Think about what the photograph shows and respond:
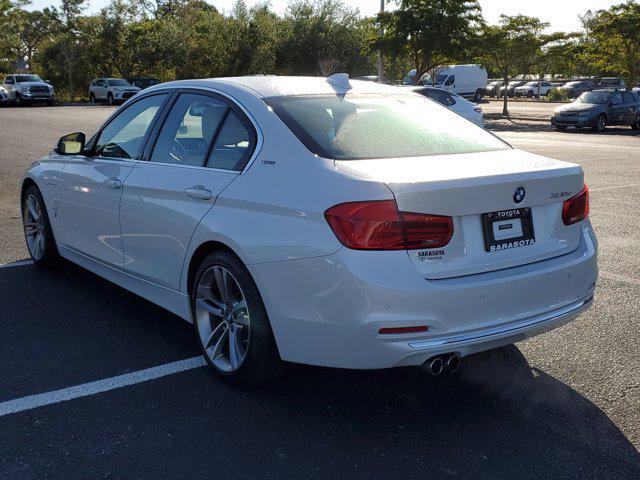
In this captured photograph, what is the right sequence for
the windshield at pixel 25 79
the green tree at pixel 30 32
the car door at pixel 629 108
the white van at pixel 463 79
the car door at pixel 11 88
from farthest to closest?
1. the green tree at pixel 30 32
2. the white van at pixel 463 79
3. the windshield at pixel 25 79
4. the car door at pixel 11 88
5. the car door at pixel 629 108

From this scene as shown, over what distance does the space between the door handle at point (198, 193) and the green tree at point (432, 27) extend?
32.6 meters

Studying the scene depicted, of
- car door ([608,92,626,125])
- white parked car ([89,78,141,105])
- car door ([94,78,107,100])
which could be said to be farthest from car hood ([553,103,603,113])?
car door ([94,78,107,100])

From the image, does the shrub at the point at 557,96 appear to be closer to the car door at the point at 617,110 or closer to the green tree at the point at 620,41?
the green tree at the point at 620,41

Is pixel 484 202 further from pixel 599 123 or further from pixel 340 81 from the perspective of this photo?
pixel 599 123

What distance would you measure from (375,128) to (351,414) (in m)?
1.51

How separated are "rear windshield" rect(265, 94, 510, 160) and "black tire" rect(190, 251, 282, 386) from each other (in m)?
0.71

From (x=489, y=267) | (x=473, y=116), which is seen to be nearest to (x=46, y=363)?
(x=489, y=267)

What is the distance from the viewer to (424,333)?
3.16m

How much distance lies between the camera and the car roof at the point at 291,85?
13.5ft

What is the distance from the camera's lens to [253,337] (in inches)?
A: 141

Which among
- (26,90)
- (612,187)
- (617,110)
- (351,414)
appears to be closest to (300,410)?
(351,414)

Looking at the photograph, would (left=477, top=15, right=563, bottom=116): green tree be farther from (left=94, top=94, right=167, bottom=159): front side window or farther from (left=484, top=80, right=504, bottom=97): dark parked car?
(left=94, top=94, right=167, bottom=159): front side window

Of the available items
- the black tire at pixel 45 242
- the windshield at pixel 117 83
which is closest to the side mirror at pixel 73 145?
the black tire at pixel 45 242

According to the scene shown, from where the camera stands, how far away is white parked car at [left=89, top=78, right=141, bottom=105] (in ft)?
149
